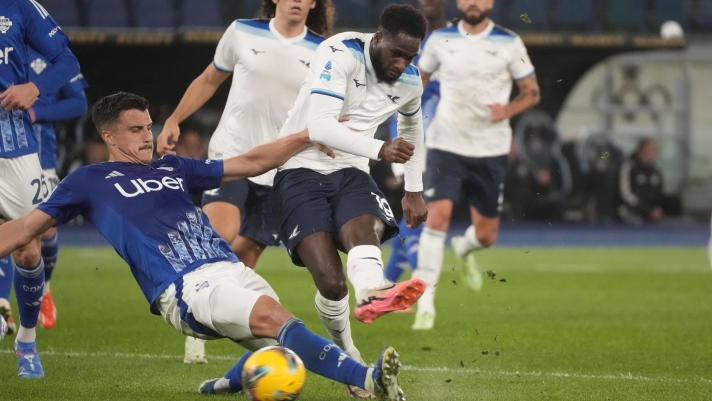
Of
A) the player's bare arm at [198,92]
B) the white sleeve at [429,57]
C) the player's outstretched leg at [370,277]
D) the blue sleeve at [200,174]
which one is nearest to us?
the player's outstretched leg at [370,277]

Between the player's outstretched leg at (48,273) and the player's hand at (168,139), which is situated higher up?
the player's hand at (168,139)

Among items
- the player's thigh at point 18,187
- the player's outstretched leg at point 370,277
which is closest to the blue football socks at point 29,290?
the player's thigh at point 18,187

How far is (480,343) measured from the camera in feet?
25.9

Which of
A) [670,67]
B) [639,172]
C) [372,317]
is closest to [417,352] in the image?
[372,317]

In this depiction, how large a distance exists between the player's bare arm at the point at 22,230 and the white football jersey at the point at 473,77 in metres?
4.77

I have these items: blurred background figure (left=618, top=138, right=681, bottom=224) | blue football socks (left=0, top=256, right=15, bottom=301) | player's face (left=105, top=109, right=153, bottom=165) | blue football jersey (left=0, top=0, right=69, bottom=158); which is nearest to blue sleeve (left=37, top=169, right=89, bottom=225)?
player's face (left=105, top=109, right=153, bottom=165)

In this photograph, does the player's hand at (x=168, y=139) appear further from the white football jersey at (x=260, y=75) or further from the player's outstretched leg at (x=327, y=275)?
the player's outstretched leg at (x=327, y=275)

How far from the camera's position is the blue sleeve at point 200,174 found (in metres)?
5.31

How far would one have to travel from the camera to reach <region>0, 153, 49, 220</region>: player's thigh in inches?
252

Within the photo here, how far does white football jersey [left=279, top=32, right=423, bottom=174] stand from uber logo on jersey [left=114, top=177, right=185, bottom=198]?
0.81m

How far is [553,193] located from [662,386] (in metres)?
17.1

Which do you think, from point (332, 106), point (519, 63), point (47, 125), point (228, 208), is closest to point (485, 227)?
point (519, 63)

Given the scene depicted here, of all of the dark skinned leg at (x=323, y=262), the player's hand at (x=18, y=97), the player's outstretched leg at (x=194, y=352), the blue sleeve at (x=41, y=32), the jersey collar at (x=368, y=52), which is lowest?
the player's outstretched leg at (x=194, y=352)

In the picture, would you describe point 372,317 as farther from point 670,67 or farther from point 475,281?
point 670,67
